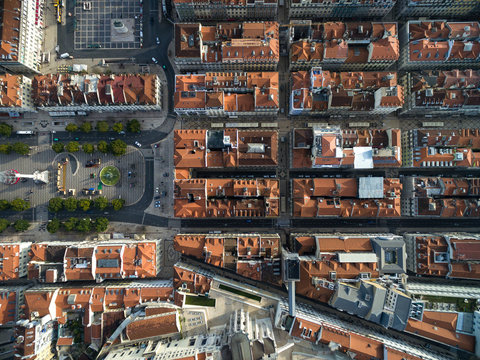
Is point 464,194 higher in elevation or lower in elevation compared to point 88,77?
lower

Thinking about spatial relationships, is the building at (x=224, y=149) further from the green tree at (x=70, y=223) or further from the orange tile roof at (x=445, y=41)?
the orange tile roof at (x=445, y=41)

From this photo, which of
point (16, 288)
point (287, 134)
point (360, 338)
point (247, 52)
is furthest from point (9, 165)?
point (360, 338)

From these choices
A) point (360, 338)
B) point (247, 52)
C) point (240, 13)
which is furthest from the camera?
point (240, 13)

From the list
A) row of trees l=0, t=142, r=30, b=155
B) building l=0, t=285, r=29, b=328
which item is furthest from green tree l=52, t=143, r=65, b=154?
building l=0, t=285, r=29, b=328

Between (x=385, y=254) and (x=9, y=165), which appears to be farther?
(x=9, y=165)

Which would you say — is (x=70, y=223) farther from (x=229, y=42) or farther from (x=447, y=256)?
(x=447, y=256)

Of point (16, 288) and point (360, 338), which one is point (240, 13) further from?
point (16, 288)
